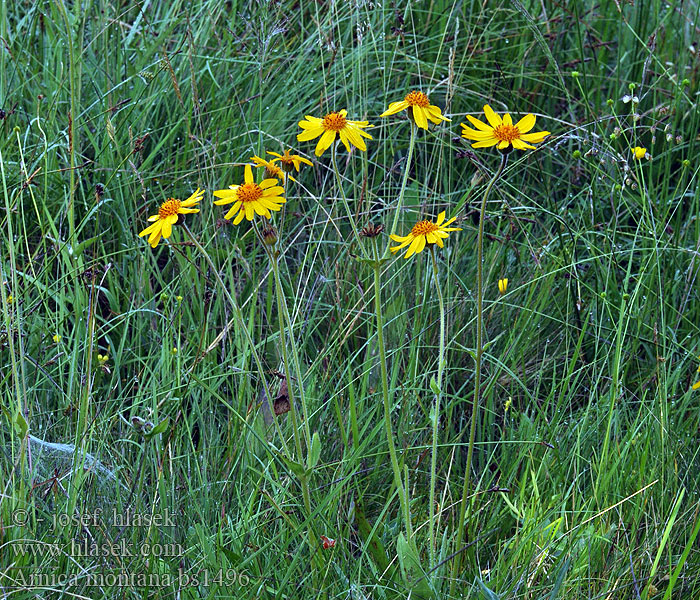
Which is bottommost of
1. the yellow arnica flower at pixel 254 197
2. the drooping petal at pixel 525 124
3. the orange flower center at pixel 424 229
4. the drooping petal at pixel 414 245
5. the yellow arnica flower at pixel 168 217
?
the drooping petal at pixel 414 245

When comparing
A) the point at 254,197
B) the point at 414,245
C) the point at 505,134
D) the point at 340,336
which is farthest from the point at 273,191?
the point at 340,336

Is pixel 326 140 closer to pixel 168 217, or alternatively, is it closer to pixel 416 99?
pixel 416 99

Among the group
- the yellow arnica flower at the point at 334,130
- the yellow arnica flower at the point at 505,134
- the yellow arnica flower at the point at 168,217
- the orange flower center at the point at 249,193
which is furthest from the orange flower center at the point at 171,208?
the yellow arnica flower at the point at 505,134

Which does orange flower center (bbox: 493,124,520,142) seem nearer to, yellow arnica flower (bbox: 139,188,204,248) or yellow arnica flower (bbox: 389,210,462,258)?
yellow arnica flower (bbox: 389,210,462,258)

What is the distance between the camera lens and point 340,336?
1856 millimetres

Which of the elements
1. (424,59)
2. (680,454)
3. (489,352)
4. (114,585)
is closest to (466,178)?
(424,59)

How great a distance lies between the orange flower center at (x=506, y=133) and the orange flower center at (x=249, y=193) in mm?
429

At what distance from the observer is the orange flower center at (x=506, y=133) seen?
4.07 feet

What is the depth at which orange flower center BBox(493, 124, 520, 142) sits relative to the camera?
1.24 m

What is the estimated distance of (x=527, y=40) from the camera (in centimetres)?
266

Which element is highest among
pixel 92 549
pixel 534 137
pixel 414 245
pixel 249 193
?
pixel 534 137

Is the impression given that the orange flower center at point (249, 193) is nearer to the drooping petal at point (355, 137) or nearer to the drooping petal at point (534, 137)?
the drooping petal at point (355, 137)

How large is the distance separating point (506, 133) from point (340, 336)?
778mm

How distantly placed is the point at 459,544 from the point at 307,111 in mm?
1599
